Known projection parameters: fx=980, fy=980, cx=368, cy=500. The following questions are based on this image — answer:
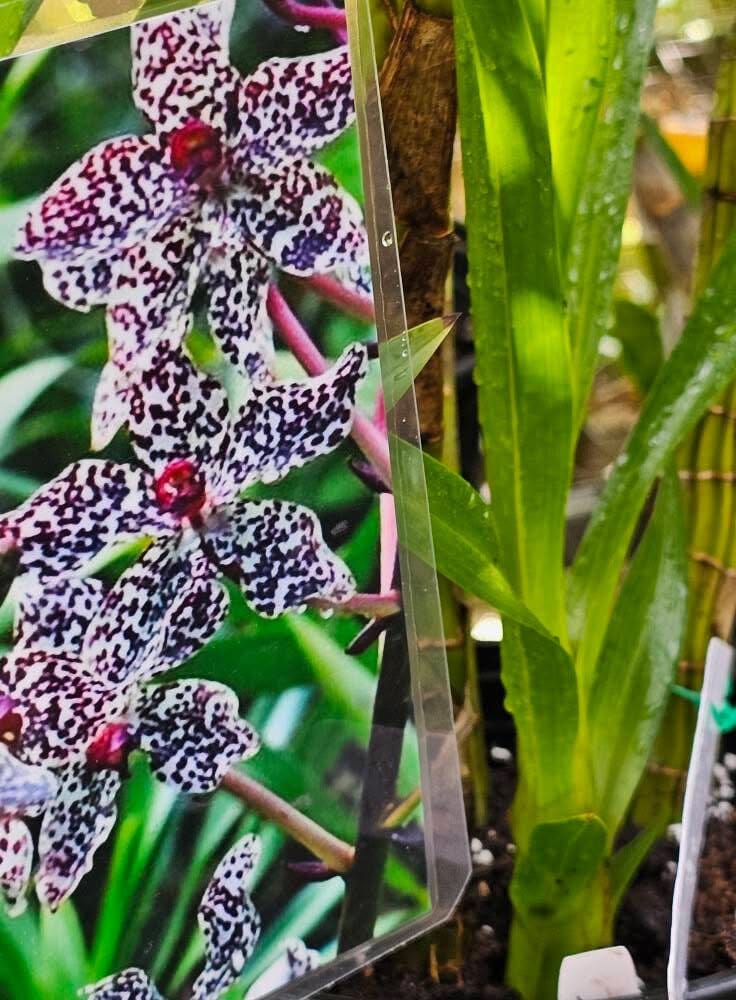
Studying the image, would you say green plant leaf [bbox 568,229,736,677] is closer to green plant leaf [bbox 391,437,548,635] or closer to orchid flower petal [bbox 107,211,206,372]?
green plant leaf [bbox 391,437,548,635]

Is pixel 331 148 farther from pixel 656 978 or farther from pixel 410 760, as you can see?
pixel 656 978

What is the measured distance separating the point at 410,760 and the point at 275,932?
8 centimetres

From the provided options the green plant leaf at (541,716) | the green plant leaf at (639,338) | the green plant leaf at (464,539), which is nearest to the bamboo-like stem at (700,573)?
the green plant leaf at (639,338)

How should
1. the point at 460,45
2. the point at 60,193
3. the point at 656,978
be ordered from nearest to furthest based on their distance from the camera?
the point at 60,193 < the point at 460,45 < the point at 656,978


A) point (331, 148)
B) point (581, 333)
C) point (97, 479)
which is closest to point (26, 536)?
point (97, 479)

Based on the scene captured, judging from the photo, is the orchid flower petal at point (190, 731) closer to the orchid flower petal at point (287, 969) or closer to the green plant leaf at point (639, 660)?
the orchid flower petal at point (287, 969)

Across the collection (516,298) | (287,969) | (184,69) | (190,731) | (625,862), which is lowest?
(625,862)

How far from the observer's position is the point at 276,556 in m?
0.36

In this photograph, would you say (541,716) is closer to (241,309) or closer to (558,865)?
(558,865)

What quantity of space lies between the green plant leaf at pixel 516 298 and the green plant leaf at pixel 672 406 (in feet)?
0.10

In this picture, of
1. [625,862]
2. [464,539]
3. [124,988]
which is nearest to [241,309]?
[464,539]

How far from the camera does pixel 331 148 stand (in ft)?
1.14

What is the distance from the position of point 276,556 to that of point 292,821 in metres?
0.11

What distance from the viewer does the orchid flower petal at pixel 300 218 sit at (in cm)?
34
